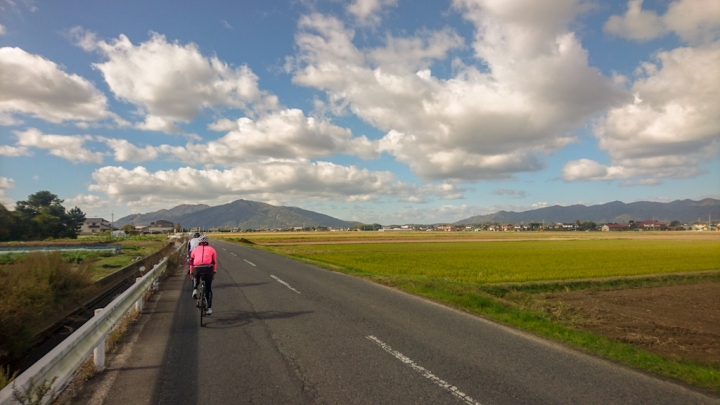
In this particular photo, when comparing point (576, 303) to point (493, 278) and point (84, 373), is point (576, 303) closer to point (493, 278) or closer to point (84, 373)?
point (493, 278)

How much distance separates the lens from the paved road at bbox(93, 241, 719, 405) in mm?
5293

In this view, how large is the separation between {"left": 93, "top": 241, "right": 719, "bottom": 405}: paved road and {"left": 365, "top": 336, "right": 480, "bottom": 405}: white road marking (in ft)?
0.05

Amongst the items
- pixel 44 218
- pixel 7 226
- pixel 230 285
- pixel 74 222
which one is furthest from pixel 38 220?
pixel 230 285

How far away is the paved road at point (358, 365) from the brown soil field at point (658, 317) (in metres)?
3.68

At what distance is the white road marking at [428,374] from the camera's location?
5121mm

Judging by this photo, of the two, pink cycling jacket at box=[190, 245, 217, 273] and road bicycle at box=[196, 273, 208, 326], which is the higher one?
pink cycling jacket at box=[190, 245, 217, 273]

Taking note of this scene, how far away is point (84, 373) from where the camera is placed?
6.00 m

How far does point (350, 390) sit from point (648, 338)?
335 inches

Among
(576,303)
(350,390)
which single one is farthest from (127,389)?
(576,303)

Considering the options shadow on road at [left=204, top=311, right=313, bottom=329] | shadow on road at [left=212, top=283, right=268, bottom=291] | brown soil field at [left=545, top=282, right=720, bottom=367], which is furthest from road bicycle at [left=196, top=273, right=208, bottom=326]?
brown soil field at [left=545, top=282, right=720, bottom=367]

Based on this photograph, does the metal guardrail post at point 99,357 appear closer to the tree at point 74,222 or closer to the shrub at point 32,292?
the shrub at point 32,292

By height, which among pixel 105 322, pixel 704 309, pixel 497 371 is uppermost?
pixel 105 322

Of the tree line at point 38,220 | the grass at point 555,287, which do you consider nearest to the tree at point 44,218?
the tree line at point 38,220

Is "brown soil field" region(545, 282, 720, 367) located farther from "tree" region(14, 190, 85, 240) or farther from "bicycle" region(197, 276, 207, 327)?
"tree" region(14, 190, 85, 240)
